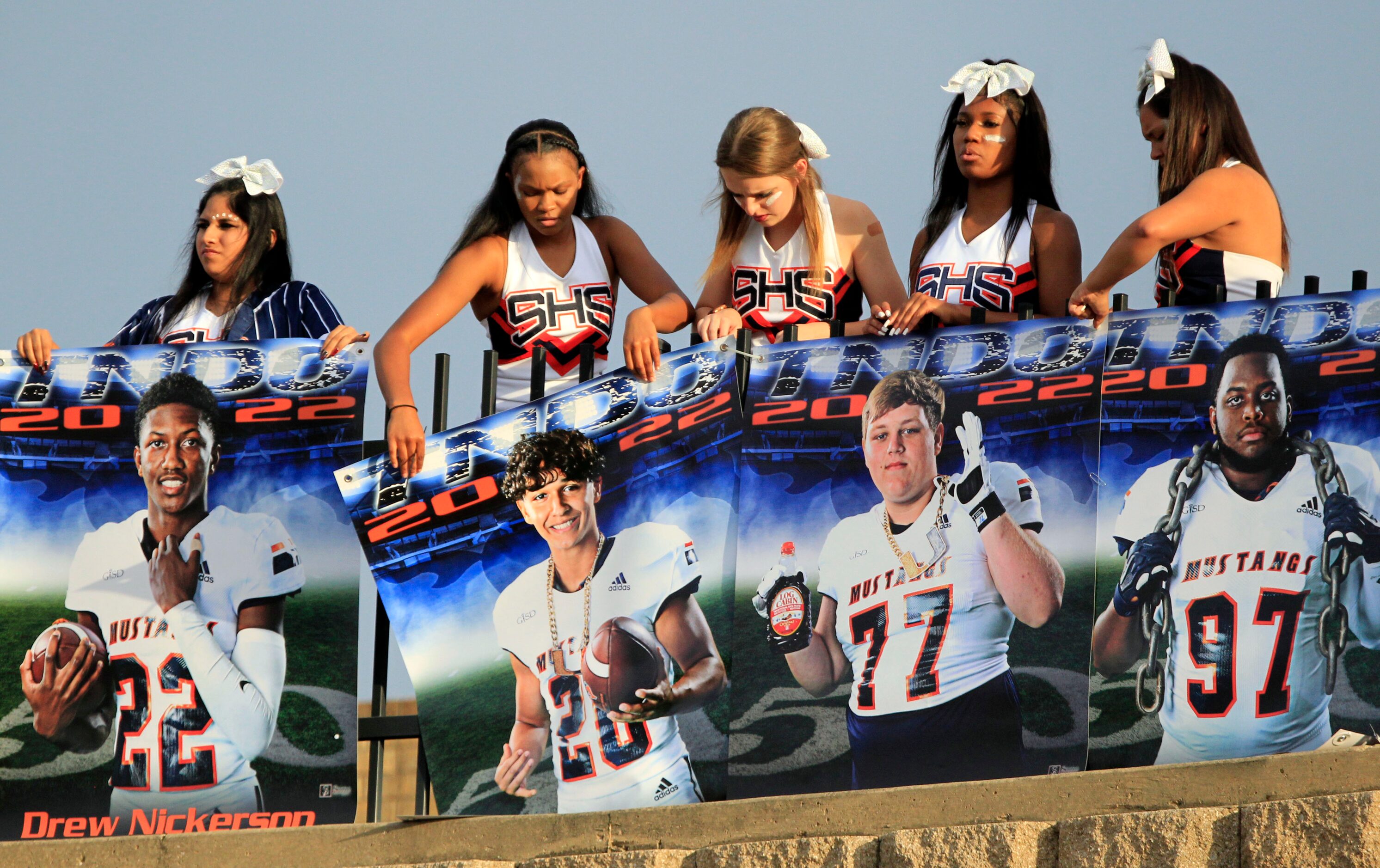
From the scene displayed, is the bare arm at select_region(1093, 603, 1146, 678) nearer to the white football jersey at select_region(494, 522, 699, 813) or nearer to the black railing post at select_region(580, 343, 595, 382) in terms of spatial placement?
the white football jersey at select_region(494, 522, 699, 813)

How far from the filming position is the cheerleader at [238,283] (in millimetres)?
4715

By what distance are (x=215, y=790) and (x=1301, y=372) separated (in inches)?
118

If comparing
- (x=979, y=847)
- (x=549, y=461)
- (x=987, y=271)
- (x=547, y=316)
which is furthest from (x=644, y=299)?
(x=979, y=847)

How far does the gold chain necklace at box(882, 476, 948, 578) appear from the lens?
152 inches

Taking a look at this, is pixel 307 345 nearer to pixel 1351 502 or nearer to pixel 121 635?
pixel 121 635

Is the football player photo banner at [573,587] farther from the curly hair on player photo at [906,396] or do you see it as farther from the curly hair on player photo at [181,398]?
the curly hair on player photo at [181,398]

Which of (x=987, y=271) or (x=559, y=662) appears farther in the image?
(x=987, y=271)

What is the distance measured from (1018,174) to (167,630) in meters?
2.79

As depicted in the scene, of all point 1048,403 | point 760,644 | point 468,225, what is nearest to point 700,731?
point 760,644

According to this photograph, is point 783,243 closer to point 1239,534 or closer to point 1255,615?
point 1239,534

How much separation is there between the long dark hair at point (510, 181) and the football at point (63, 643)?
1488 mm

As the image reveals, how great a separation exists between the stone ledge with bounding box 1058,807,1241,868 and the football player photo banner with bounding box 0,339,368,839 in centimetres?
191

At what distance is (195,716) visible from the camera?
4.13m

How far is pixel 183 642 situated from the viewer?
4180mm
